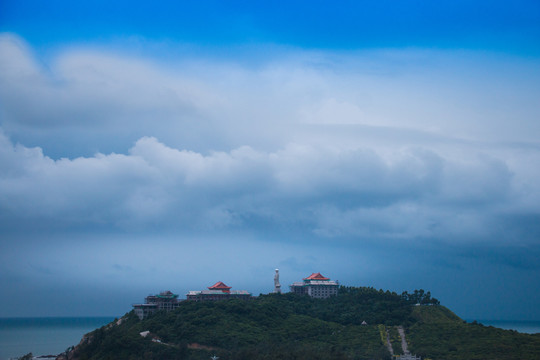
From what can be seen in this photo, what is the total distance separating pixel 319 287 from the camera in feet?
287

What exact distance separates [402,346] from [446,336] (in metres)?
4.71

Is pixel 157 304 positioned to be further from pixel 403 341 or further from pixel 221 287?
pixel 403 341

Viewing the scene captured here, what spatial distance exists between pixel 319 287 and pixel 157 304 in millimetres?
23284

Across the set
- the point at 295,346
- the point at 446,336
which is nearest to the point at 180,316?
the point at 295,346

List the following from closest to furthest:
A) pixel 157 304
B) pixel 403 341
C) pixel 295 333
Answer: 1. pixel 295 333
2. pixel 403 341
3. pixel 157 304

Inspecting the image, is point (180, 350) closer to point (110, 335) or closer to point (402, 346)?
point (110, 335)

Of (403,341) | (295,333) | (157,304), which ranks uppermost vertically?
(157,304)

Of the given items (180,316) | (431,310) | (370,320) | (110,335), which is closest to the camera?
(110,335)

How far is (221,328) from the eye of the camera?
62.9m

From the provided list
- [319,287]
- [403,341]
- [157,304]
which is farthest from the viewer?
[319,287]

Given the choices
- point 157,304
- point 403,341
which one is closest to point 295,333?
point 403,341

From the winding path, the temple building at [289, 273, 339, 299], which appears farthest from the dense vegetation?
the temple building at [289, 273, 339, 299]

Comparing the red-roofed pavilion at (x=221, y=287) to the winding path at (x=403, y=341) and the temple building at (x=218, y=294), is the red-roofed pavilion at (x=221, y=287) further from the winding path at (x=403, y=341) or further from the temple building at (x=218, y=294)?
the winding path at (x=403, y=341)

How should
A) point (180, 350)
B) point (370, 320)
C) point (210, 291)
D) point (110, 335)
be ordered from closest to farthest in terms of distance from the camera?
point (180, 350) → point (110, 335) → point (370, 320) → point (210, 291)
